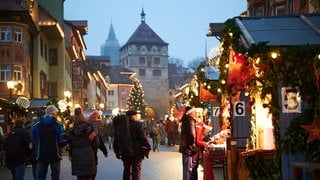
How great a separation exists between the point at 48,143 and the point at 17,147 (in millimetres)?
1672

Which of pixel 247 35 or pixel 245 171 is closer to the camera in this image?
pixel 247 35

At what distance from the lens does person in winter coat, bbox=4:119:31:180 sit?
13.6m

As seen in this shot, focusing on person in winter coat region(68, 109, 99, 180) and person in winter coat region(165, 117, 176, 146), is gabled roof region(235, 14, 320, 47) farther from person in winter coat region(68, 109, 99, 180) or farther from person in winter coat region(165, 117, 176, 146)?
person in winter coat region(165, 117, 176, 146)

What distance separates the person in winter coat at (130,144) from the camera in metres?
13.4

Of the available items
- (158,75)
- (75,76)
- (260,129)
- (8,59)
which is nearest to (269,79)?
(260,129)

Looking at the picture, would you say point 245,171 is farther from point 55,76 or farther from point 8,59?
point 55,76

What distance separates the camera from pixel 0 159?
960 inches

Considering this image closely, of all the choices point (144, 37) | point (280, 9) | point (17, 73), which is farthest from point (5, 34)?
point (144, 37)

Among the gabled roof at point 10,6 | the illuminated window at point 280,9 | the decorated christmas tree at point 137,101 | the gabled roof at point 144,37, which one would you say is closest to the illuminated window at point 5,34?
the gabled roof at point 10,6

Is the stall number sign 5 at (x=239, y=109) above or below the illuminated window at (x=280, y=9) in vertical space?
below

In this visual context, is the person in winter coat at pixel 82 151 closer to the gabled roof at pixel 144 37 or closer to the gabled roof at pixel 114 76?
the gabled roof at pixel 114 76

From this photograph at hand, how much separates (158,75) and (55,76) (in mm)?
97208

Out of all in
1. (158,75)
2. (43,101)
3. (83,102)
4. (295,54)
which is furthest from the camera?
(158,75)

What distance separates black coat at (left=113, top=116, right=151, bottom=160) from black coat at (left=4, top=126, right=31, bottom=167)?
211 cm
